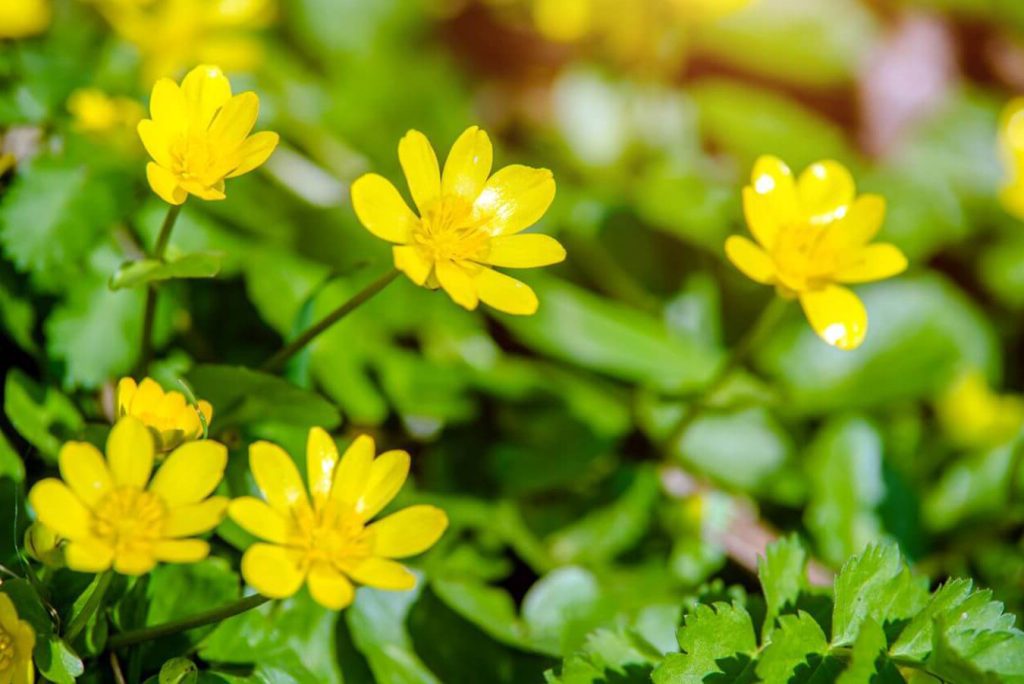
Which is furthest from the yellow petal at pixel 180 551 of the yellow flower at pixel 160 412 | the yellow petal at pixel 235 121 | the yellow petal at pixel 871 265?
the yellow petal at pixel 871 265

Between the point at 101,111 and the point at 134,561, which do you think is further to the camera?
the point at 101,111

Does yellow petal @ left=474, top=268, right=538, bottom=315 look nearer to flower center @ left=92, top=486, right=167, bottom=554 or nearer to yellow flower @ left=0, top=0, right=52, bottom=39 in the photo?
flower center @ left=92, top=486, right=167, bottom=554

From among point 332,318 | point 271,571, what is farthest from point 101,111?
point 271,571

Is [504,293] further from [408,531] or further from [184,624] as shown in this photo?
[184,624]

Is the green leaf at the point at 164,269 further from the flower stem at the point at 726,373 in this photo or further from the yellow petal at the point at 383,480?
the flower stem at the point at 726,373

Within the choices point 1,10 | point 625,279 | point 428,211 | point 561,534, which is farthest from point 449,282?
point 1,10

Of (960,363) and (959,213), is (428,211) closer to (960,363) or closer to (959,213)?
(960,363)

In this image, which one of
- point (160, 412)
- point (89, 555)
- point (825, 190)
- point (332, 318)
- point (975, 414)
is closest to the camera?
Answer: point (89, 555)
